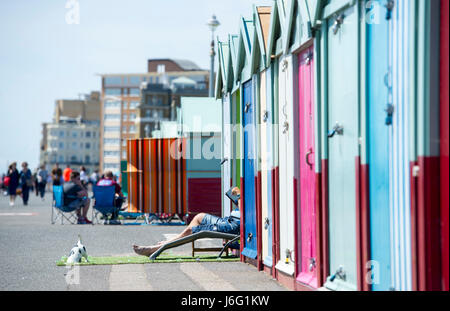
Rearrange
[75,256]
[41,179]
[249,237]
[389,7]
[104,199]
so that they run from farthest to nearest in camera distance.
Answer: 1. [41,179]
2. [104,199]
3. [249,237]
4. [75,256]
5. [389,7]

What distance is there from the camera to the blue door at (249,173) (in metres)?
11.5

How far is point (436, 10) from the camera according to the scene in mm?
5324

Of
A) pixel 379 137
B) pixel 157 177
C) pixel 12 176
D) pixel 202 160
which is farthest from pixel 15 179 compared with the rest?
pixel 379 137

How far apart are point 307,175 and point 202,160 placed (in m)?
13.7

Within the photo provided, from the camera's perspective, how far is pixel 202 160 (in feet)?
72.6

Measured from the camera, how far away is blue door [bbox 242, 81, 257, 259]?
11.5 metres

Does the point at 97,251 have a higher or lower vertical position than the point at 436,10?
lower

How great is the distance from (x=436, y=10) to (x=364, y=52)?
4.17 ft

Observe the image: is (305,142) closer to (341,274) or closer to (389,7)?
(341,274)

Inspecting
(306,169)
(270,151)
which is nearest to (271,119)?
(270,151)

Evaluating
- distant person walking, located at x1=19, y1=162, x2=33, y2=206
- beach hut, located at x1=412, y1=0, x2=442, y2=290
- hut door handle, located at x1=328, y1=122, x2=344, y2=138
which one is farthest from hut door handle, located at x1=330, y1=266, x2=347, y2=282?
distant person walking, located at x1=19, y1=162, x2=33, y2=206

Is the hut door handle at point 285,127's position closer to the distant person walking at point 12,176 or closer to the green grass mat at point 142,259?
the green grass mat at point 142,259
